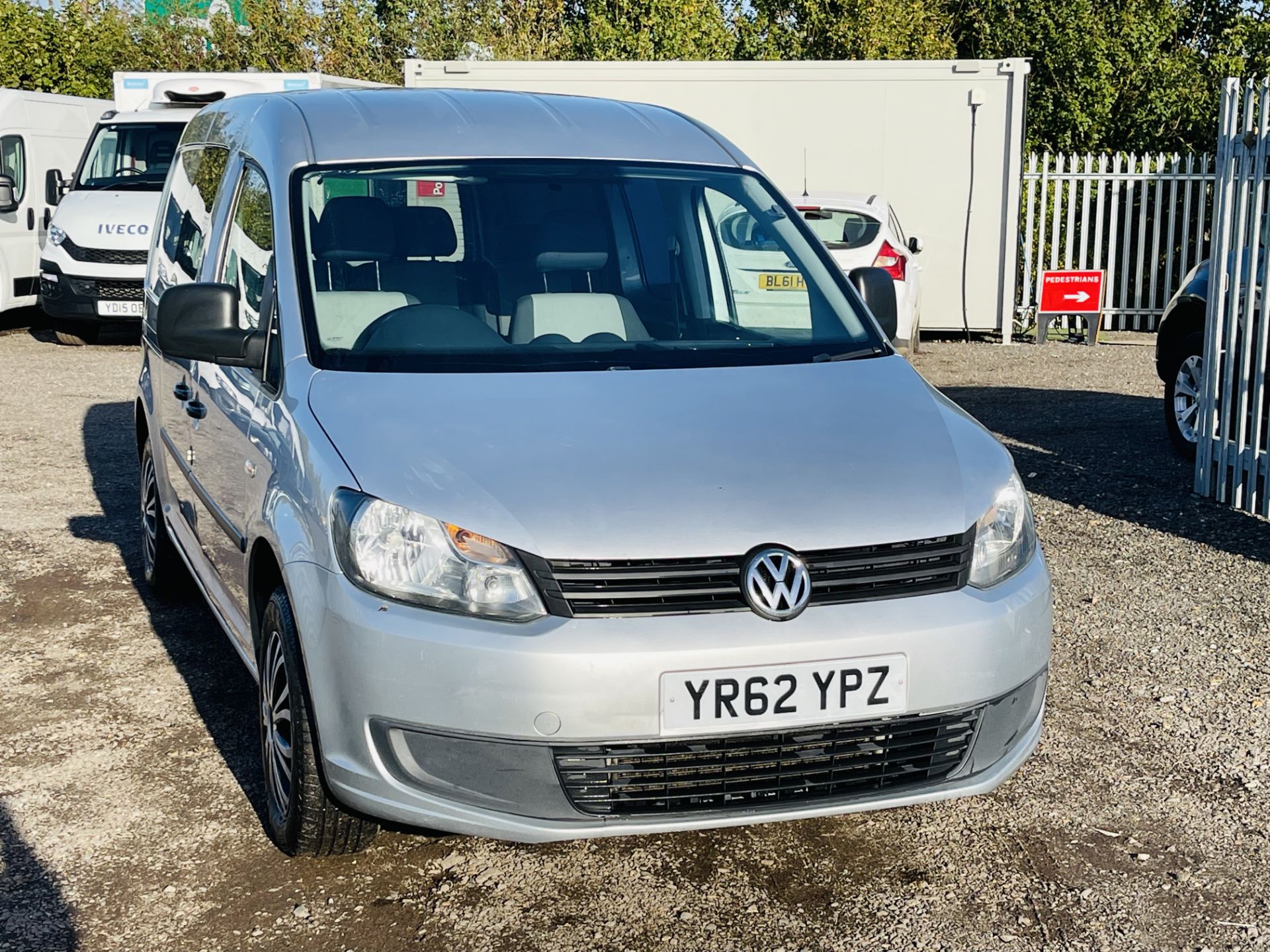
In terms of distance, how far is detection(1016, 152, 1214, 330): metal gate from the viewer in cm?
1619

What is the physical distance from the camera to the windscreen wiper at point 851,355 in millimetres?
4020

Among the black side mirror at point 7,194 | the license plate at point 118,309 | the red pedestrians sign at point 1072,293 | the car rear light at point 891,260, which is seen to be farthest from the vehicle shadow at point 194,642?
the red pedestrians sign at point 1072,293

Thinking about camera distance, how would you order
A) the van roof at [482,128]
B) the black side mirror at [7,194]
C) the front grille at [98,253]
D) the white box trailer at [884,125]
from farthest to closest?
the white box trailer at [884,125] → the black side mirror at [7,194] → the front grille at [98,253] → the van roof at [482,128]

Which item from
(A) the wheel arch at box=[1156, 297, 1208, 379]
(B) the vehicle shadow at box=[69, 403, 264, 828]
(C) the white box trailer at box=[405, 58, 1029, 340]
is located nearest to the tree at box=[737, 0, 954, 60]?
(C) the white box trailer at box=[405, 58, 1029, 340]

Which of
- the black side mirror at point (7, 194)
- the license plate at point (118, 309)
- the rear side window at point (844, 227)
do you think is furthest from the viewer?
the black side mirror at point (7, 194)

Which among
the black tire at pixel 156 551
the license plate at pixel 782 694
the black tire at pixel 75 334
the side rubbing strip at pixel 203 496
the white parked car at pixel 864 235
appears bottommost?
the black tire at pixel 75 334

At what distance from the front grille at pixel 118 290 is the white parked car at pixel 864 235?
6691 mm

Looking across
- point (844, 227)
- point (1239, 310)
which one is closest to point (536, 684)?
point (1239, 310)

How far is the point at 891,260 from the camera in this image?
42.5ft

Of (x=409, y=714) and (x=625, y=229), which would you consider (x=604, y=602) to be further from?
(x=625, y=229)

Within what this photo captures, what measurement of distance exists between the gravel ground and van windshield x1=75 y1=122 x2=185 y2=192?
32.3 ft

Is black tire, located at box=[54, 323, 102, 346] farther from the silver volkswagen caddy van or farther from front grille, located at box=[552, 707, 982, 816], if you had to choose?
front grille, located at box=[552, 707, 982, 816]

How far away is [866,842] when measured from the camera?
3.78m

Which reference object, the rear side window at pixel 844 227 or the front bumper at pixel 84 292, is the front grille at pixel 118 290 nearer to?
the front bumper at pixel 84 292
